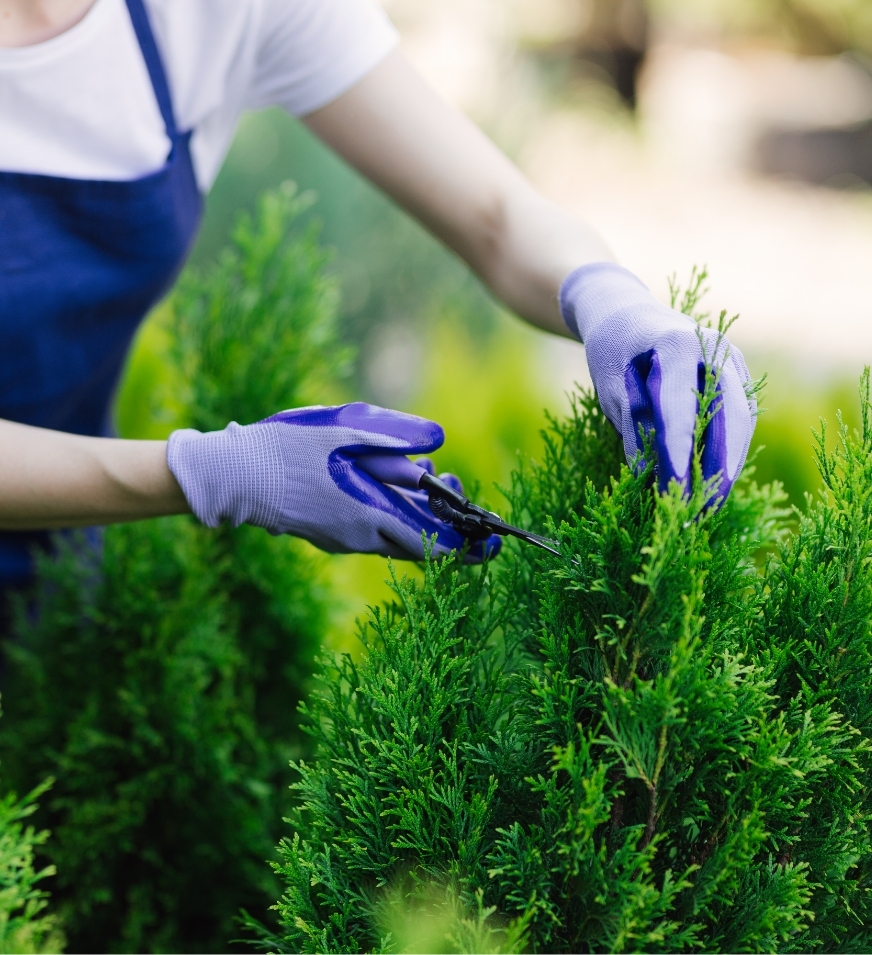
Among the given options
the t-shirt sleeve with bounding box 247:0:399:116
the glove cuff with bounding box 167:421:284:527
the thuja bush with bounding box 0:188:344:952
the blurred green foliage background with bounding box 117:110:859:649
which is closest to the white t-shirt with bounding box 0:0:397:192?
the t-shirt sleeve with bounding box 247:0:399:116

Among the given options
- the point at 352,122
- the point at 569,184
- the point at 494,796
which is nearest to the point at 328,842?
the point at 494,796

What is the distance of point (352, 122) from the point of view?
1.70 metres

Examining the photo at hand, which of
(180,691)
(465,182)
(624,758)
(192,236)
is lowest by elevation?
(180,691)

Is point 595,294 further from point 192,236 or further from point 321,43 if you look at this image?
point 192,236

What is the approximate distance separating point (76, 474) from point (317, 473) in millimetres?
366

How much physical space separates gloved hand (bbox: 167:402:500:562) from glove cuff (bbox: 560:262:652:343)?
0.94 feet

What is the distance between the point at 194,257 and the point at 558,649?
4.09 m

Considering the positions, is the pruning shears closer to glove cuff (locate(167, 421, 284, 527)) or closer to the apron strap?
glove cuff (locate(167, 421, 284, 527))

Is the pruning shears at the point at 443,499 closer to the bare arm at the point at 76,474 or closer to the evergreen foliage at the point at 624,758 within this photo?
the evergreen foliage at the point at 624,758

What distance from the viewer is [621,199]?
1216 cm

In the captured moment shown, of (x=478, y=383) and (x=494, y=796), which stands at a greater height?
(x=494, y=796)

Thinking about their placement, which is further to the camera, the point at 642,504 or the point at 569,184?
the point at 569,184

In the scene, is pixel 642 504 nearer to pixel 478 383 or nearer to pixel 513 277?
pixel 513 277

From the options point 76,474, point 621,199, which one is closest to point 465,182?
point 76,474
